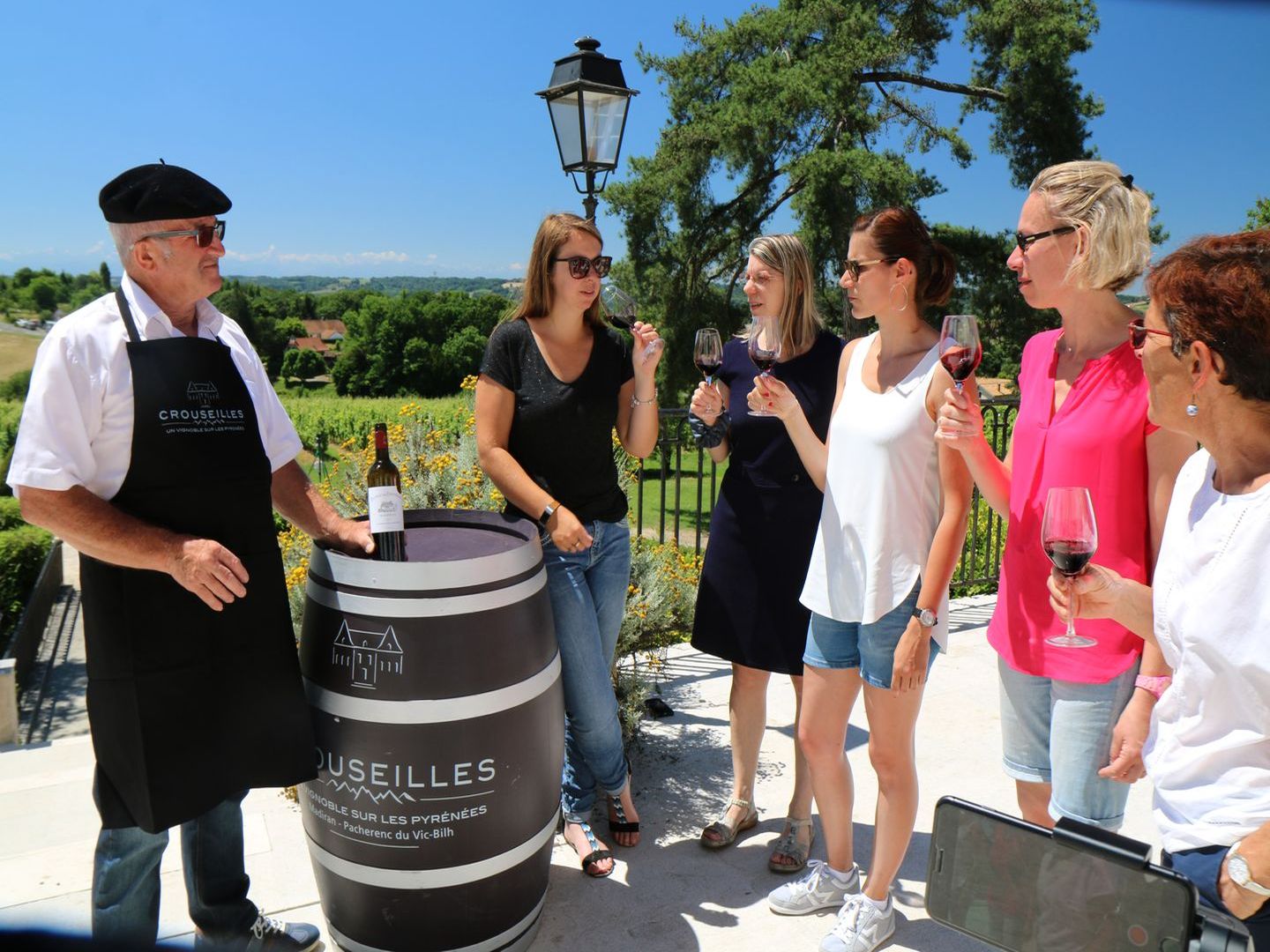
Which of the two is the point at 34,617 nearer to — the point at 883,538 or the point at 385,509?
the point at 385,509

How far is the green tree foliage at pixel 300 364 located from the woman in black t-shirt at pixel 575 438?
79.2 m

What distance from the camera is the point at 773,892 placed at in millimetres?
2809

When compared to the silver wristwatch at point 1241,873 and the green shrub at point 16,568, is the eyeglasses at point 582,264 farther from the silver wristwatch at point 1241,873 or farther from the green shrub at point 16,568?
the green shrub at point 16,568

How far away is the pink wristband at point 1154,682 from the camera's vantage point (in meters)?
1.80

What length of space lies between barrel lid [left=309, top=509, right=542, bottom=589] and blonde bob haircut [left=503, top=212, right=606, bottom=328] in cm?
67

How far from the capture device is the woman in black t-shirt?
2801mm

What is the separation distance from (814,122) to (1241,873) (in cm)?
1354

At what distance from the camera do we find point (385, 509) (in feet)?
7.62

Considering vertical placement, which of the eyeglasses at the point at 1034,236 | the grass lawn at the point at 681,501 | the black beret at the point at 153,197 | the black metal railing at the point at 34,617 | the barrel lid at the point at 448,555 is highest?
the black beret at the point at 153,197

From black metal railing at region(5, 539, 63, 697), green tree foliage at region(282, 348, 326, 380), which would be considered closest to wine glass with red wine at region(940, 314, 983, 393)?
black metal railing at region(5, 539, 63, 697)

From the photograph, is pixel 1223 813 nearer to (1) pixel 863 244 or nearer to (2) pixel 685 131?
(1) pixel 863 244

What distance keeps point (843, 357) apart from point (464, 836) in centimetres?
166

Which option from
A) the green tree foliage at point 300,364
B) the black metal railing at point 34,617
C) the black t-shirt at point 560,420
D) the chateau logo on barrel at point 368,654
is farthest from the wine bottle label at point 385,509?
the green tree foliage at point 300,364

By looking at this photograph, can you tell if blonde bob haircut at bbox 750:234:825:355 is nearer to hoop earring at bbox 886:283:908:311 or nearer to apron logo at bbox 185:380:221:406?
hoop earring at bbox 886:283:908:311
